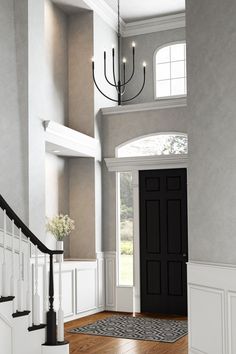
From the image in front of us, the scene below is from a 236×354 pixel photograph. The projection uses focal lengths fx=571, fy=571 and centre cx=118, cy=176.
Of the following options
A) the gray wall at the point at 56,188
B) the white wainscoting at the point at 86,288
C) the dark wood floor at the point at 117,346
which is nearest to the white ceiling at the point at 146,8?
the gray wall at the point at 56,188

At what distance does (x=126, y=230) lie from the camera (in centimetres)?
984

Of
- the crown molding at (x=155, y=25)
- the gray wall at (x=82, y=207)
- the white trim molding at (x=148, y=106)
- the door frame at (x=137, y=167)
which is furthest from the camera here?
the crown molding at (x=155, y=25)

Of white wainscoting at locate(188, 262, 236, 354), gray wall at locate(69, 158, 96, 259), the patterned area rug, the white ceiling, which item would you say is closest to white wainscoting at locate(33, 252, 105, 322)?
gray wall at locate(69, 158, 96, 259)

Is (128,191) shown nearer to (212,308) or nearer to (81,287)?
(81,287)

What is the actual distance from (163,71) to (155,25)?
903mm

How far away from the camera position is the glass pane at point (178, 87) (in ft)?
34.2

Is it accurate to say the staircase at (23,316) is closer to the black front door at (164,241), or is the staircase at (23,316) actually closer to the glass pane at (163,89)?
the black front door at (164,241)

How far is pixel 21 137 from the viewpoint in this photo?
24.8 feet

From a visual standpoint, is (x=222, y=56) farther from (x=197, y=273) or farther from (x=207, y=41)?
(x=197, y=273)

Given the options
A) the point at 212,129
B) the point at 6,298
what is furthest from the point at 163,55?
the point at 6,298

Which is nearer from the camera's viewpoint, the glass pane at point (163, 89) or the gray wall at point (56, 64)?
the gray wall at point (56, 64)

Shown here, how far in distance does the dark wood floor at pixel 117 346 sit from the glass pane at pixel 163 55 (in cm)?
539

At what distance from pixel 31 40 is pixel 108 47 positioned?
3.06 m

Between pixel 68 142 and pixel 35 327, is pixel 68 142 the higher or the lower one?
the higher one
